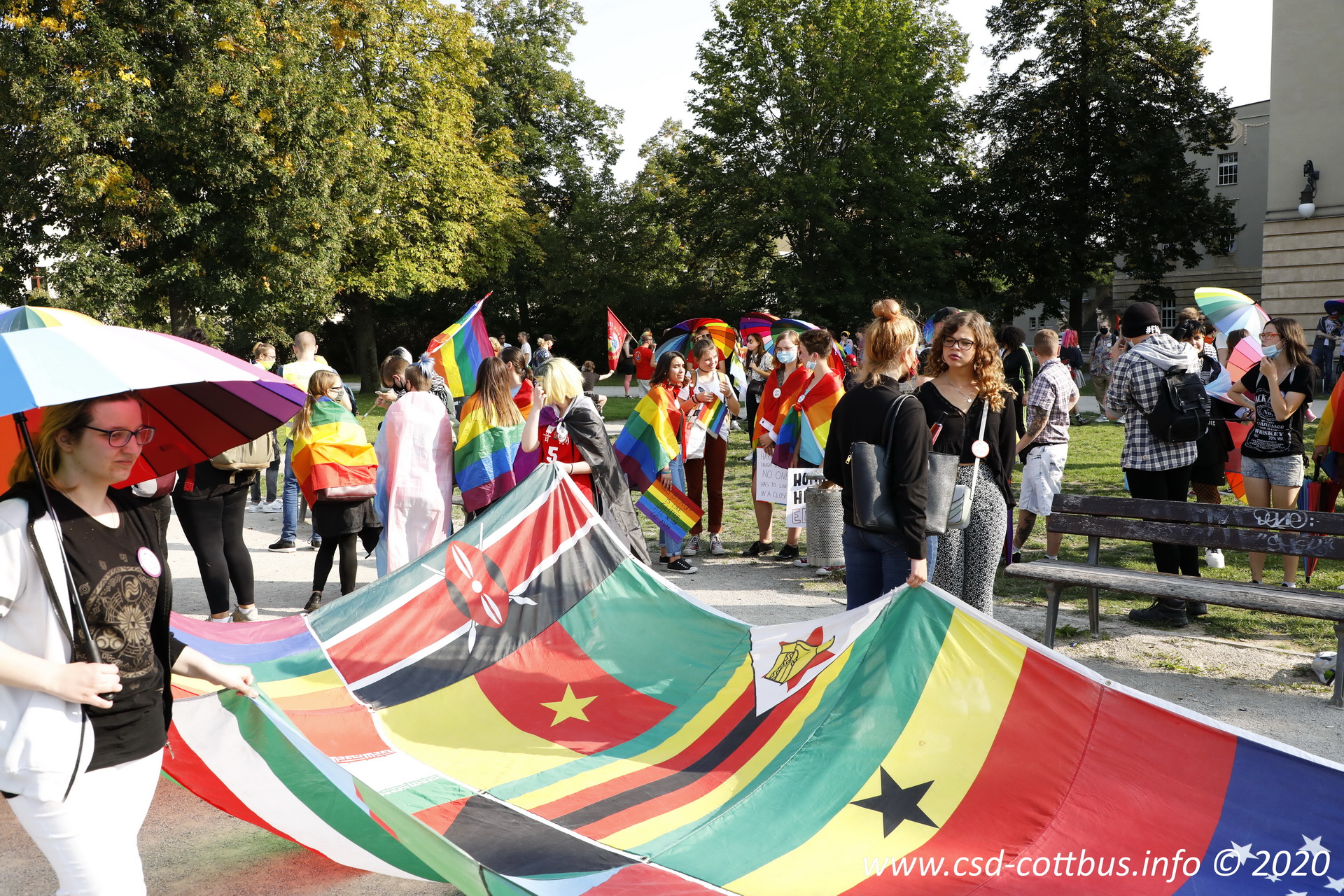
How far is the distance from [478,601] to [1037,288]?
121 feet

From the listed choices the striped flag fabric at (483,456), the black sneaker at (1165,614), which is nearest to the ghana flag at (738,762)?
the striped flag fabric at (483,456)

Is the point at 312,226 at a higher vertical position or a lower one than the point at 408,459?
higher

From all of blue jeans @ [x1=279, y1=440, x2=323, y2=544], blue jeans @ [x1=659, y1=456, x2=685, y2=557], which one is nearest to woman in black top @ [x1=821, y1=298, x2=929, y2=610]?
blue jeans @ [x1=659, y1=456, x2=685, y2=557]

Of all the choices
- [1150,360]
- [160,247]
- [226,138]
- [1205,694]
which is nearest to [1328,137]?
[1150,360]

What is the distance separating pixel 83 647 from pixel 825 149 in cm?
3853

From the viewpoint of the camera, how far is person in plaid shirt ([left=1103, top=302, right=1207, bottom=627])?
7039 mm

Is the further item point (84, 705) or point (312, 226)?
point (312, 226)

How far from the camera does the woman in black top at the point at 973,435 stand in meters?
4.93

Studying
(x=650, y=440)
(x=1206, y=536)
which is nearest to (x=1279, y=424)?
(x=1206, y=536)

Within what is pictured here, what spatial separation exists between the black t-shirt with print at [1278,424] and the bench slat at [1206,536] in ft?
4.92

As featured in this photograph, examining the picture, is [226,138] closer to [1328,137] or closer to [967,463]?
[967,463]

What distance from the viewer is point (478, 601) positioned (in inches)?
213

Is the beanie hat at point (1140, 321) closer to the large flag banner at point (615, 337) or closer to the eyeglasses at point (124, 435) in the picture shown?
the eyeglasses at point (124, 435)

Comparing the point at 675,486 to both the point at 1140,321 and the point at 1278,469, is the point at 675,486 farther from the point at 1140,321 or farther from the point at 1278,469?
the point at 1278,469
